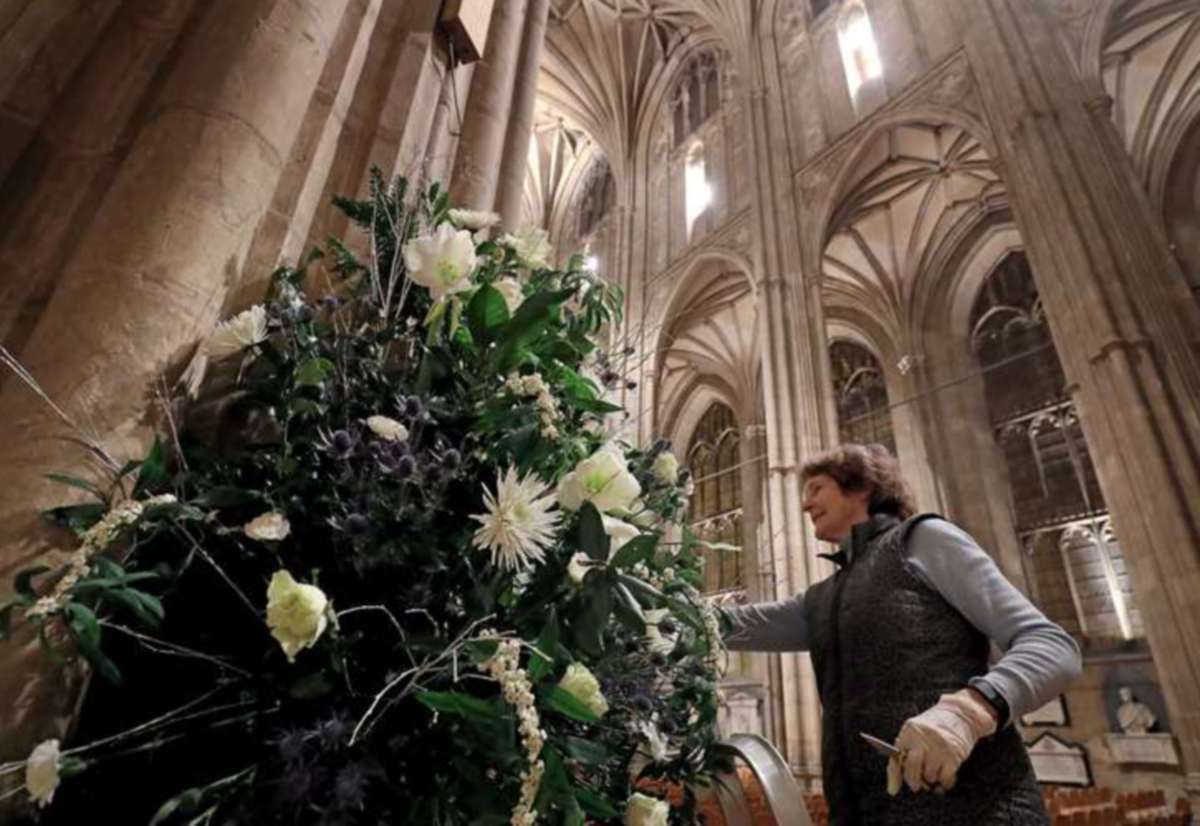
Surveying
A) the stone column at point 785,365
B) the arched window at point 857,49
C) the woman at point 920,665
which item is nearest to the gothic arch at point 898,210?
the stone column at point 785,365

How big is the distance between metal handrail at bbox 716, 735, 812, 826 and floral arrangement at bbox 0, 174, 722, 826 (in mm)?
53

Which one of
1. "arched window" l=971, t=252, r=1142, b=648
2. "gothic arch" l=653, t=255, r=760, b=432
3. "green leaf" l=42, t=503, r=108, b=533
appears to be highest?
"gothic arch" l=653, t=255, r=760, b=432

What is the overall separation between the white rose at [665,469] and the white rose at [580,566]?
44 cm

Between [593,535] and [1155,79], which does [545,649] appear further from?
[1155,79]

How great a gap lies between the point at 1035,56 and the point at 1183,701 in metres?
6.14

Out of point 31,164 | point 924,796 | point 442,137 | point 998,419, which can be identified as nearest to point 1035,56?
point 998,419

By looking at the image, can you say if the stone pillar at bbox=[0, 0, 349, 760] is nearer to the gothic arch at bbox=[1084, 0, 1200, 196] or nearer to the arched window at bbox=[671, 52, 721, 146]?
the gothic arch at bbox=[1084, 0, 1200, 196]

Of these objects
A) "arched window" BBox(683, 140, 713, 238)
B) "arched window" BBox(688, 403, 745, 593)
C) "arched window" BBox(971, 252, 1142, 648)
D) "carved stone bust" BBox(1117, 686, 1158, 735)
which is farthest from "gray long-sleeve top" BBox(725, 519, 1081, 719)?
"arched window" BBox(683, 140, 713, 238)

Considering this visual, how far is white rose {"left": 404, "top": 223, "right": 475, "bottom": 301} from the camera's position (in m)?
0.75

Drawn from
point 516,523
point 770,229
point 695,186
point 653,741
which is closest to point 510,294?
point 516,523

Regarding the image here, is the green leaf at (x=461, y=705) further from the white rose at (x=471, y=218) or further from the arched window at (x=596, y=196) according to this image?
the arched window at (x=596, y=196)

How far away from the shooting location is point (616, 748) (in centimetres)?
80

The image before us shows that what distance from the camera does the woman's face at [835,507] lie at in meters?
1.47

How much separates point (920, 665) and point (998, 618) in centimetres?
16
